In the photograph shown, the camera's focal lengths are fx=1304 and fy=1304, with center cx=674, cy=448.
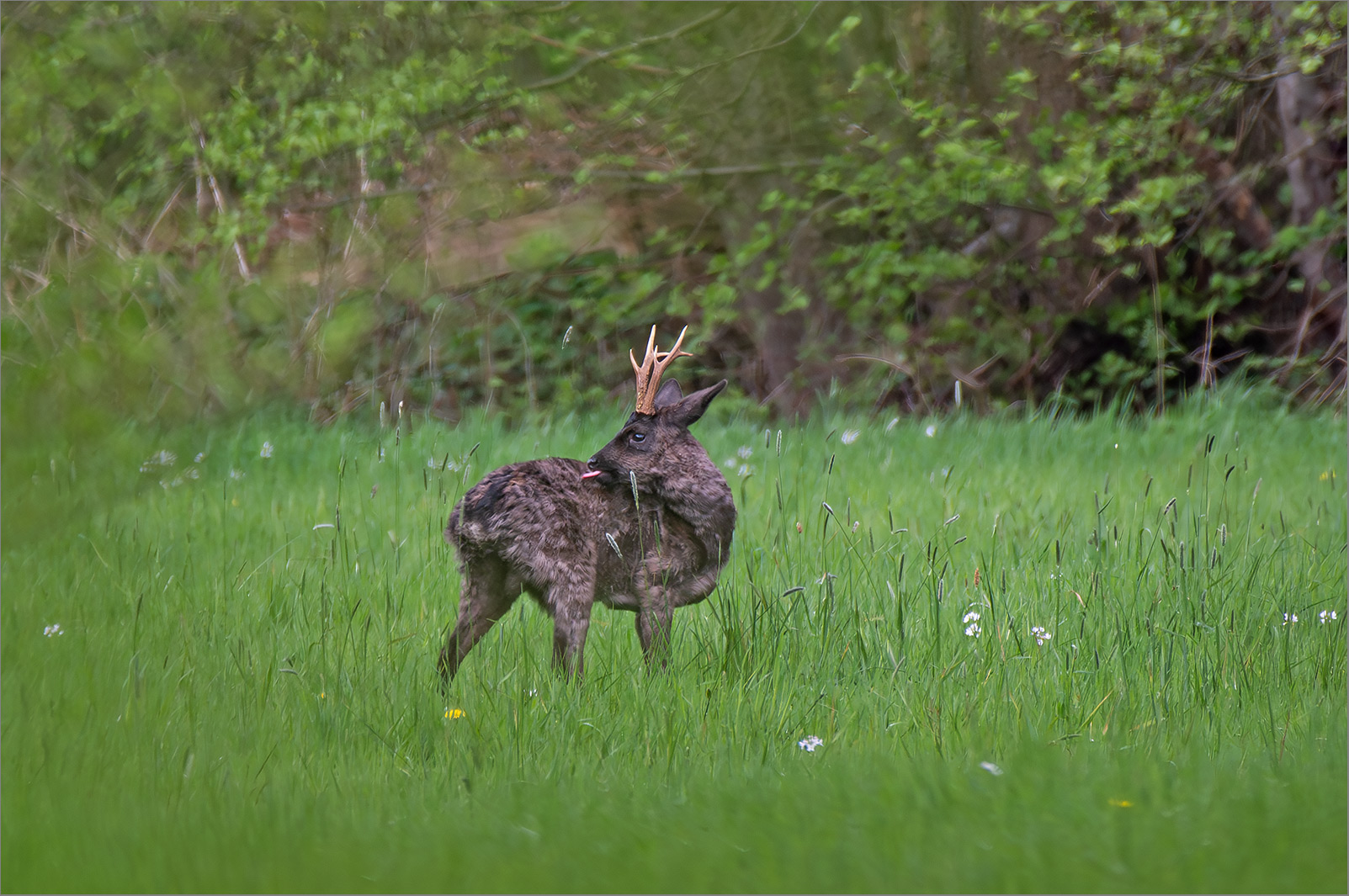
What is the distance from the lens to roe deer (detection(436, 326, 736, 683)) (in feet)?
13.7

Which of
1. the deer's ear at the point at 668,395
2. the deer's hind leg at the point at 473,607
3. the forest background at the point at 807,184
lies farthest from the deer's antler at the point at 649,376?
the forest background at the point at 807,184

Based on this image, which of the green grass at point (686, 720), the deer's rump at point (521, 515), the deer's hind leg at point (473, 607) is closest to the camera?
the green grass at point (686, 720)

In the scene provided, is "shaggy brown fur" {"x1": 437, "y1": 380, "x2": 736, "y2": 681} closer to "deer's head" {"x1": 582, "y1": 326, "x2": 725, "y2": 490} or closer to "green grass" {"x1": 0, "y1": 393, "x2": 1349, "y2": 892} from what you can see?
"deer's head" {"x1": 582, "y1": 326, "x2": 725, "y2": 490}

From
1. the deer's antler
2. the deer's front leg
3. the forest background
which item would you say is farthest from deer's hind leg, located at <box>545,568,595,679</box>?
the forest background

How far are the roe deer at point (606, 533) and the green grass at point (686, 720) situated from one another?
7.3 inches

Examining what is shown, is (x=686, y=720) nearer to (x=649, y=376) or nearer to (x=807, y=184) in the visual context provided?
(x=649, y=376)

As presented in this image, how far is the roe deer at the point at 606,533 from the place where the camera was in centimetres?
418

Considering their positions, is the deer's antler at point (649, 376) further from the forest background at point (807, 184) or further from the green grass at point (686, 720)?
the forest background at point (807, 184)

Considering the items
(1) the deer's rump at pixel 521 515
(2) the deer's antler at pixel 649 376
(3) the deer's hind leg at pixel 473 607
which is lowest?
(3) the deer's hind leg at pixel 473 607

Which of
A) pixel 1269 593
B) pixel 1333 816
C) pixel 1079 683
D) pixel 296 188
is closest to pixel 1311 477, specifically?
pixel 1269 593

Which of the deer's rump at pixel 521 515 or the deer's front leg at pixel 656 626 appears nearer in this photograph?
the deer's rump at pixel 521 515

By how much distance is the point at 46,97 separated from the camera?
3305mm

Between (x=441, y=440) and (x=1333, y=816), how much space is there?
646 centimetres

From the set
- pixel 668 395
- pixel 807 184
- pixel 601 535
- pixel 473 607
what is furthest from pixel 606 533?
pixel 807 184
